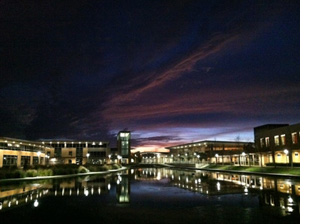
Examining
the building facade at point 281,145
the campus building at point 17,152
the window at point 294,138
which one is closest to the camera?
the building facade at point 281,145

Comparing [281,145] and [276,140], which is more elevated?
[276,140]

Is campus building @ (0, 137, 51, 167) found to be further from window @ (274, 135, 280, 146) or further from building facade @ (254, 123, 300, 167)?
window @ (274, 135, 280, 146)

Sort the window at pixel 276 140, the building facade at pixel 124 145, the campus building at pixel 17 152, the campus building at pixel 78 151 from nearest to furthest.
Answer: the campus building at pixel 17 152 → the window at pixel 276 140 → the campus building at pixel 78 151 → the building facade at pixel 124 145

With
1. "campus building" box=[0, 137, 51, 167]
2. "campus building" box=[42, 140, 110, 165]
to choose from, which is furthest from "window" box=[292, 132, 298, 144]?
"campus building" box=[42, 140, 110, 165]

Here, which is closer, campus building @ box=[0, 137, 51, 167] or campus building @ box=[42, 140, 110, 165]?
campus building @ box=[0, 137, 51, 167]

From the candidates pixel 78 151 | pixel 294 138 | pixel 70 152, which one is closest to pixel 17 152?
pixel 70 152

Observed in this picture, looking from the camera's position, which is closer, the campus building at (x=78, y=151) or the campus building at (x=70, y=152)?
the campus building at (x=70, y=152)

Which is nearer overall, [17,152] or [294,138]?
[294,138]

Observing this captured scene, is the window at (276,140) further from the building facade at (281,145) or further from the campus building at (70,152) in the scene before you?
the campus building at (70,152)

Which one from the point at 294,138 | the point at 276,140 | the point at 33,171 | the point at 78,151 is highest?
the point at 294,138

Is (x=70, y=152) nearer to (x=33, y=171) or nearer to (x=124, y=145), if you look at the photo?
(x=124, y=145)

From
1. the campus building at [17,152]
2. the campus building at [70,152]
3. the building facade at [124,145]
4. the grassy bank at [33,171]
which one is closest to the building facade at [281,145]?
the grassy bank at [33,171]

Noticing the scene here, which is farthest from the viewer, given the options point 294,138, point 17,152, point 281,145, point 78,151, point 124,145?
point 124,145

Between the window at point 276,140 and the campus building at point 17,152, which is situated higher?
the window at point 276,140
